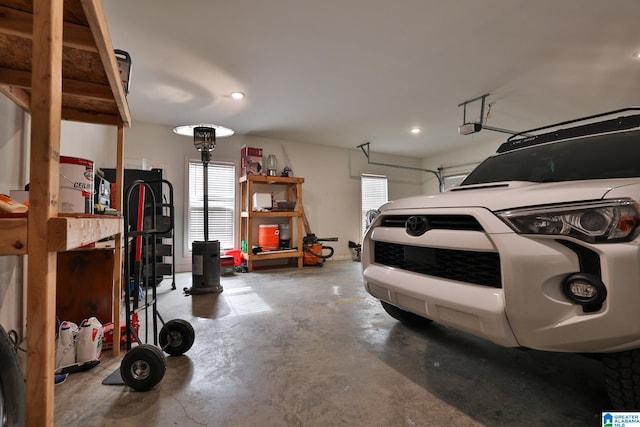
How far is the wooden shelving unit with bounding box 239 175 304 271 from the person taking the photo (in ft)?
16.3

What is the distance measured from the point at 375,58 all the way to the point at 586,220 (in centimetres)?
258

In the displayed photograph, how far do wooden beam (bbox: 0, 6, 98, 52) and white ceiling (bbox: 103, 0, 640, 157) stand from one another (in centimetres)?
133

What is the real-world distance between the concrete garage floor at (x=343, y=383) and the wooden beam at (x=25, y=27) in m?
1.61

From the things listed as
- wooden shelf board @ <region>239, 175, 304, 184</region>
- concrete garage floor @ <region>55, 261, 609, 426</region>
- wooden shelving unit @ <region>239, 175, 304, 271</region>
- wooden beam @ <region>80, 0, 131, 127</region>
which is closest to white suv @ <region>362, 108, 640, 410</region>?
concrete garage floor @ <region>55, 261, 609, 426</region>

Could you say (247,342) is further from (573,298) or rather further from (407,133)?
(407,133)

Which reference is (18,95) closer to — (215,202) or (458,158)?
(215,202)

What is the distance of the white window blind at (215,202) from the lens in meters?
5.14

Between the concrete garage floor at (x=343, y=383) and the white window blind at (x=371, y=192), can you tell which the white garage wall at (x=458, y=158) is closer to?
the white window blind at (x=371, y=192)

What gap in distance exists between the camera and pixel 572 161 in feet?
5.81

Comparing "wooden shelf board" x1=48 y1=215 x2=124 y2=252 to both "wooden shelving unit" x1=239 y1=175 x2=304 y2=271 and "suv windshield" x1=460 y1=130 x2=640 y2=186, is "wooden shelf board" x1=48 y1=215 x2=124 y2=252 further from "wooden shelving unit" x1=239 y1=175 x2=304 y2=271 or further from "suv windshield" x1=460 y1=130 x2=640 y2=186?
"wooden shelving unit" x1=239 y1=175 x2=304 y2=271

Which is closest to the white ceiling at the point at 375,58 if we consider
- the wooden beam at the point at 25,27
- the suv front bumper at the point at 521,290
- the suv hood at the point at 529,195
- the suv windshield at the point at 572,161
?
the suv windshield at the point at 572,161

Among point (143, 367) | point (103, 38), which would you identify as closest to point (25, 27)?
point (103, 38)

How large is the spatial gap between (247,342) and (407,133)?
489cm

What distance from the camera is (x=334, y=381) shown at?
5.17 feet
